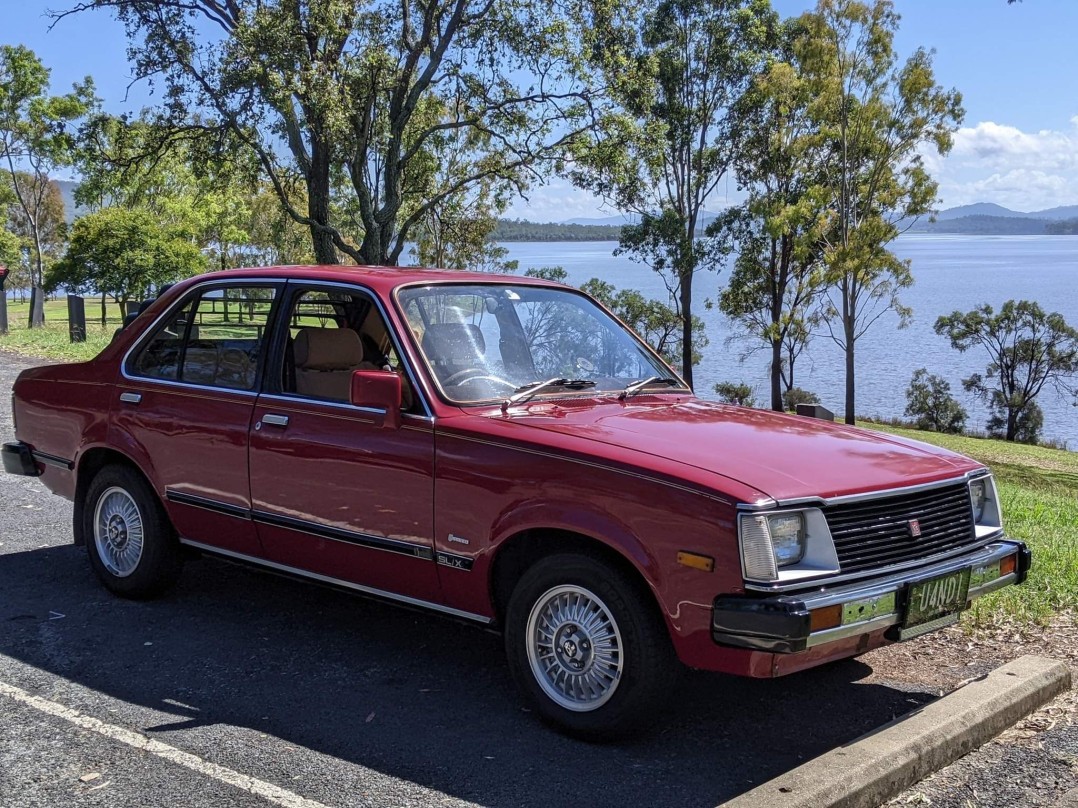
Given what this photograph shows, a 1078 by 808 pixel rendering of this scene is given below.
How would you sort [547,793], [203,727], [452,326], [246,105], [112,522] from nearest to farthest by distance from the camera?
[547,793], [203,727], [452,326], [112,522], [246,105]

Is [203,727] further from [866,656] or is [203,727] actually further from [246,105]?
[246,105]

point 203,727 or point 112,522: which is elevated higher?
point 112,522

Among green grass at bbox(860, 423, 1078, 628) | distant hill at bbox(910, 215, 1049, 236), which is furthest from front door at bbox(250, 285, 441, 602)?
distant hill at bbox(910, 215, 1049, 236)

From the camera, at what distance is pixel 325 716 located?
14.4 ft

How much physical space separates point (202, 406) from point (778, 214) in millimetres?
35590

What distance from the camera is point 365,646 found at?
5.25m

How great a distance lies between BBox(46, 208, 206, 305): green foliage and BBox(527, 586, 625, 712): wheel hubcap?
2947 centimetres

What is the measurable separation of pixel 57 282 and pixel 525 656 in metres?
33.3

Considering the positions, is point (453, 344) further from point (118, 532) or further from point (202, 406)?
point (118, 532)

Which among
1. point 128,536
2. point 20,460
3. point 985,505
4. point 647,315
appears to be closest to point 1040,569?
point 985,505

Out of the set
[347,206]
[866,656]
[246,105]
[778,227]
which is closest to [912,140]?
[778,227]

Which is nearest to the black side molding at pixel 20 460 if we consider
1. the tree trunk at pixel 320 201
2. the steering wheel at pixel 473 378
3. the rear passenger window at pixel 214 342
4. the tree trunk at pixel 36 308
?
the rear passenger window at pixel 214 342

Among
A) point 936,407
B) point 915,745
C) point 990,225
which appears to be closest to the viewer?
point 915,745

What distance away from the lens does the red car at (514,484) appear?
12.4 ft
